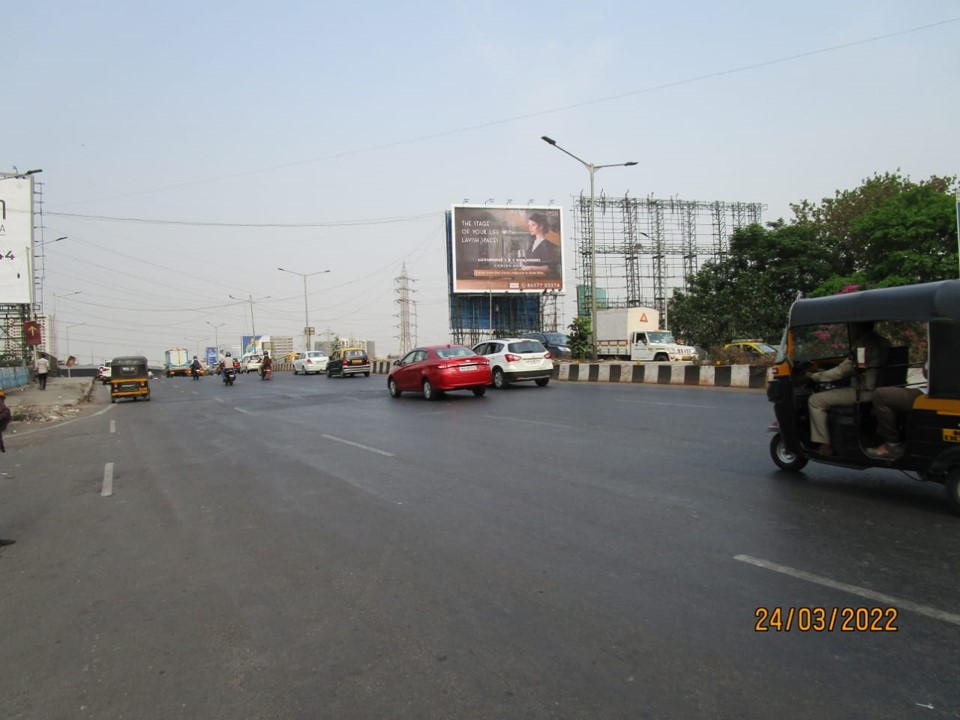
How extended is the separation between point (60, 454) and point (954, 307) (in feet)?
44.0

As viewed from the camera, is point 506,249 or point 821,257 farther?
point 506,249

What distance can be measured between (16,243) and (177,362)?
39712 millimetres

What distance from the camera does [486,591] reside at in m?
4.20

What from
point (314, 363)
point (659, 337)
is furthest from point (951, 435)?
point (314, 363)

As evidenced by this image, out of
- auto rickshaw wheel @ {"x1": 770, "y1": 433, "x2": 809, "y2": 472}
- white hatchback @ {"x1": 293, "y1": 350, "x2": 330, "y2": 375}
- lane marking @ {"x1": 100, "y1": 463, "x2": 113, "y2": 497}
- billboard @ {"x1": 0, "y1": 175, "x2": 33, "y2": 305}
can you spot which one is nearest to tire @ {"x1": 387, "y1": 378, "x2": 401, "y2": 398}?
lane marking @ {"x1": 100, "y1": 463, "x2": 113, "y2": 497}

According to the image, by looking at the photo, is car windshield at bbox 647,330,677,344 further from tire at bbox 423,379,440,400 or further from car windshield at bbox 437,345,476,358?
tire at bbox 423,379,440,400

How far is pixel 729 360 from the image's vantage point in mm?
22859

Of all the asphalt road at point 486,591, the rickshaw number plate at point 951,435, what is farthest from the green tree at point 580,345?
the rickshaw number plate at point 951,435

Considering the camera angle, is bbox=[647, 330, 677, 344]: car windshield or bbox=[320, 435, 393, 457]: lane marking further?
bbox=[647, 330, 677, 344]: car windshield

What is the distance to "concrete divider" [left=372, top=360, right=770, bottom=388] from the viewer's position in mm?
19281

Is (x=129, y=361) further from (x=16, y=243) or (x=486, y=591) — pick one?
(x=486, y=591)

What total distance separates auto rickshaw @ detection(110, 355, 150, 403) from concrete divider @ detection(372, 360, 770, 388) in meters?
17.7
